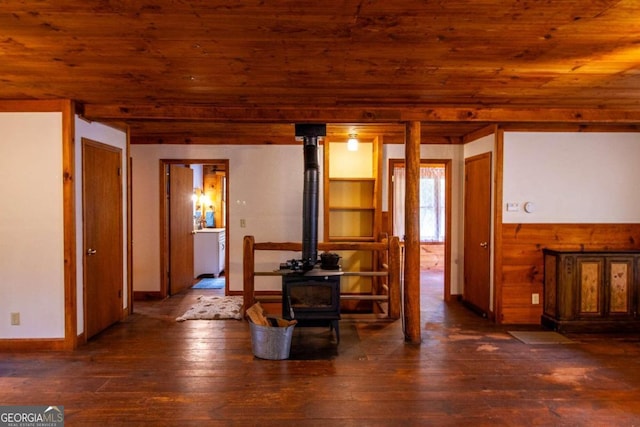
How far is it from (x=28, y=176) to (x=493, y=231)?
4832mm

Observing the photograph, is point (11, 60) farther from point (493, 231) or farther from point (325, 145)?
point (493, 231)

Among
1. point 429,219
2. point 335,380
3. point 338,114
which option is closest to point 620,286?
point 335,380

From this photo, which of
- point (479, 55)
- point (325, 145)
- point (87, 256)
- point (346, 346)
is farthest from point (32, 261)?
point (479, 55)

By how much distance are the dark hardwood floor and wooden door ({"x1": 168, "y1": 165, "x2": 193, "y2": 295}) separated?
5.85 ft

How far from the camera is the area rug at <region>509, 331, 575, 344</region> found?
4.19 metres

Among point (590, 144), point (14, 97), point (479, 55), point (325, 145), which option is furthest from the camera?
point (325, 145)

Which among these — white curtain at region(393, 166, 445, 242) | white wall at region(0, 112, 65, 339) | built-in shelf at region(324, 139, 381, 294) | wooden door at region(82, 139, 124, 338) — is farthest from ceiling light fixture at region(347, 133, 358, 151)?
white curtain at region(393, 166, 445, 242)

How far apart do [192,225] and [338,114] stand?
397cm

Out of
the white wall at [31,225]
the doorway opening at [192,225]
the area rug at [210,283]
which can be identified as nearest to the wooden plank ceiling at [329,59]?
the white wall at [31,225]

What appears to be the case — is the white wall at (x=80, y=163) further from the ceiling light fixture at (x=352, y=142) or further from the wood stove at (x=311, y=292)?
the ceiling light fixture at (x=352, y=142)

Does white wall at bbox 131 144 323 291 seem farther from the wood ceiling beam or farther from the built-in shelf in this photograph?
the wood ceiling beam

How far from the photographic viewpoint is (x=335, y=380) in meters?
3.26

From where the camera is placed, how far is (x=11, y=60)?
2.77 meters

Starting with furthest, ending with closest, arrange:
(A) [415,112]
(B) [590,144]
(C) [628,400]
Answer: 1. (B) [590,144]
2. (A) [415,112]
3. (C) [628,400]
